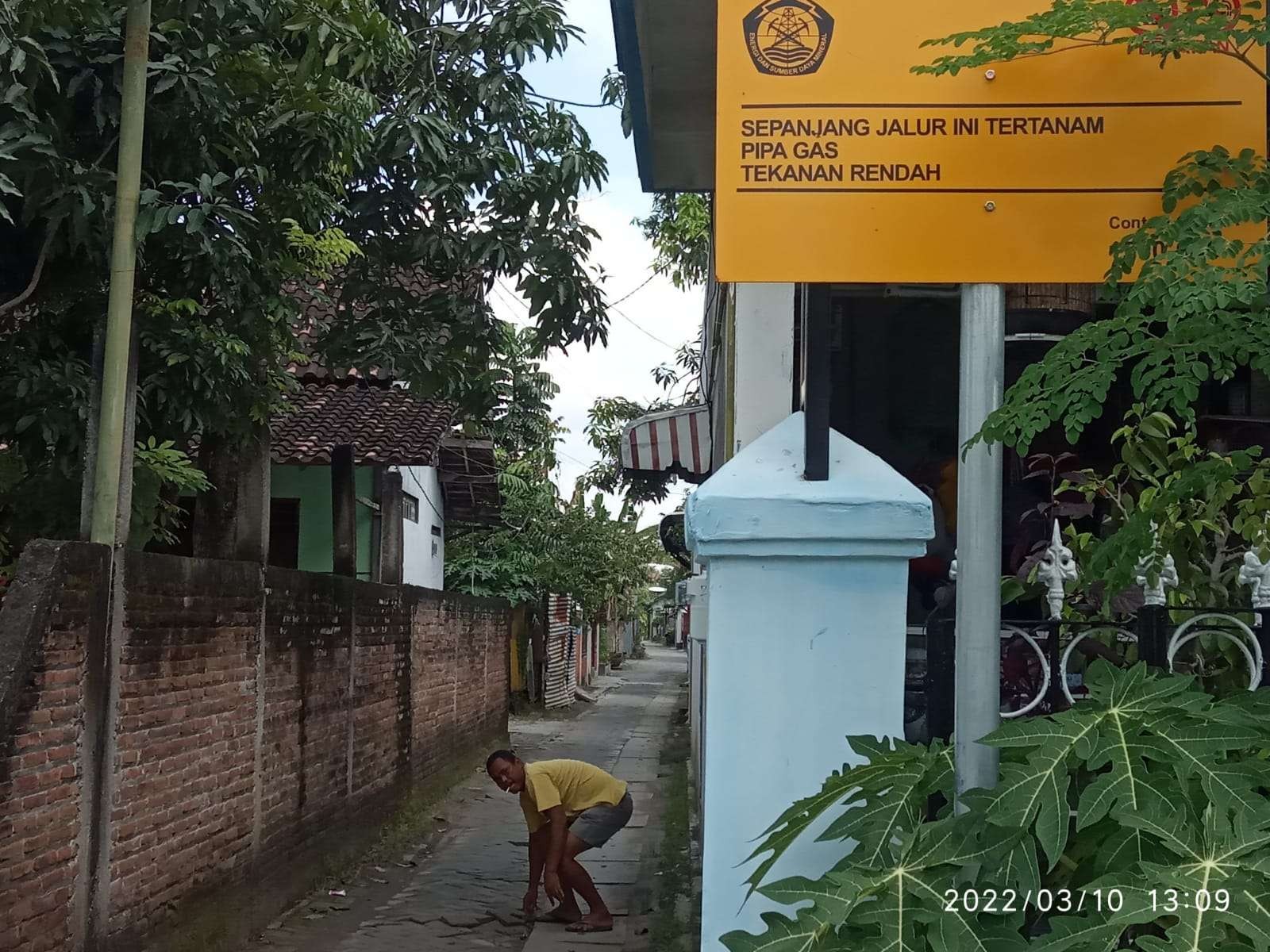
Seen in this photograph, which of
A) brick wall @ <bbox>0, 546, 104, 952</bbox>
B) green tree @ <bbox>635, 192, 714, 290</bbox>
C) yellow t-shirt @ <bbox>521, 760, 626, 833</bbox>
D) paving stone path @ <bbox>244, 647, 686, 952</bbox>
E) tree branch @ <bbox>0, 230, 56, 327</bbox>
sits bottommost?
paving stone path @ <bbox>244, 647, 686, 952</bbox>

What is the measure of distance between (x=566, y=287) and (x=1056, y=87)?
6202 millimetres

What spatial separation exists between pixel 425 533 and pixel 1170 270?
1630cm

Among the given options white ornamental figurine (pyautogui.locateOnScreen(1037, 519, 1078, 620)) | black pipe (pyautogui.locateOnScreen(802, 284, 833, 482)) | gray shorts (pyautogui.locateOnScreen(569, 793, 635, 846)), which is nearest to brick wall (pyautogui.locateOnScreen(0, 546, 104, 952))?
black pipe (pyautogui.locateOnScreen(802, 284, 833, 482))

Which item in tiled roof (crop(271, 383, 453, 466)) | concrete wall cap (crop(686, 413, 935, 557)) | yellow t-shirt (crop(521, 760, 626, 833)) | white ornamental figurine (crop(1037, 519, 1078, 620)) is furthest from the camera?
tiled roof (crop(271, 383, 453, 466))

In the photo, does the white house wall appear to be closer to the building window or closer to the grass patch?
the building window

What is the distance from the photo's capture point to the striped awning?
11109 mm

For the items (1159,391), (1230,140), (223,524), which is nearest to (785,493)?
(1159,391)

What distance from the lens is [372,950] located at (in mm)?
7574

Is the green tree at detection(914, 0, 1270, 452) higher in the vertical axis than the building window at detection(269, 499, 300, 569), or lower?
higher

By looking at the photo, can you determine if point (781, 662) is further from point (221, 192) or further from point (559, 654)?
point (559, 654)

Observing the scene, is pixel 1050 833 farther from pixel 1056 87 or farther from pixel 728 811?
pixel 1056 87

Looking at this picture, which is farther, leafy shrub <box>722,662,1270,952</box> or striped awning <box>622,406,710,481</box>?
striped awning <box>622,406,710,481</box>
